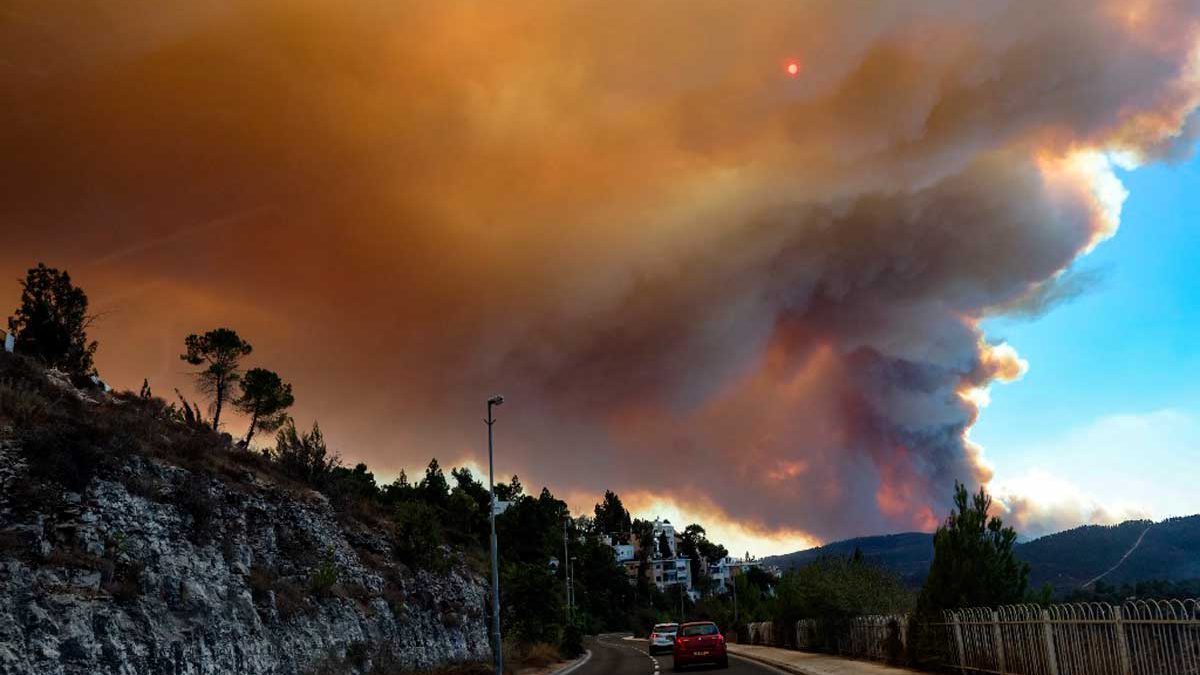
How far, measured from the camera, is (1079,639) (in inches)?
542

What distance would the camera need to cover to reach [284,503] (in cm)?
3155

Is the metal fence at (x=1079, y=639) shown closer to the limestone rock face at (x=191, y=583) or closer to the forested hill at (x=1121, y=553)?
the limestone rock face at (x=191, y=583)

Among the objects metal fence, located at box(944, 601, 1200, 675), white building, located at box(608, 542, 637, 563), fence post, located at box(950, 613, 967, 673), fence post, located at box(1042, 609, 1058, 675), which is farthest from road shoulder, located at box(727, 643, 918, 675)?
white building, located at box(608, 542, 637, 563)

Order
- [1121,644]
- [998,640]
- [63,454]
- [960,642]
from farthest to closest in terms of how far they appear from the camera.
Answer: [63,454] → [960,642] → [998,640] → [1121,644]

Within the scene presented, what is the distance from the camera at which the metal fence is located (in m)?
11.1

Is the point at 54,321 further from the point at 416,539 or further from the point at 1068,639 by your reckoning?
the point at 1068,639

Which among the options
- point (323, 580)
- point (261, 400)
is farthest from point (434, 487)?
point (323, 580)

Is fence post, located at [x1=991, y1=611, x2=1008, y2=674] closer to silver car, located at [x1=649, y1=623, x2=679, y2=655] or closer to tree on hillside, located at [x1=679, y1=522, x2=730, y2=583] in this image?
silver car, located at [x1=649, y1=623, x2=679, y2=655]

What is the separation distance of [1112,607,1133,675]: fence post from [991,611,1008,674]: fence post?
15.5 ft

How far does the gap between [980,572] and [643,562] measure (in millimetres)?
144745

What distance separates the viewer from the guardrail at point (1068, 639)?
11164 mm

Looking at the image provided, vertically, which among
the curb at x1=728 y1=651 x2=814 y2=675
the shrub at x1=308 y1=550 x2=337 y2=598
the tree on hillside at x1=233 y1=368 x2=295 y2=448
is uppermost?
A: the tree on hillside at x1=233 y1=368 x2=295 y2=448

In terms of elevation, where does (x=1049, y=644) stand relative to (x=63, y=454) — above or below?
below

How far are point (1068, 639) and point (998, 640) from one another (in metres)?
3.12
